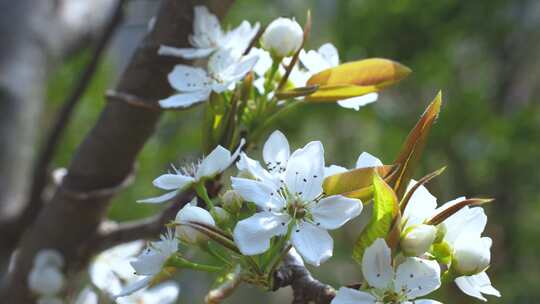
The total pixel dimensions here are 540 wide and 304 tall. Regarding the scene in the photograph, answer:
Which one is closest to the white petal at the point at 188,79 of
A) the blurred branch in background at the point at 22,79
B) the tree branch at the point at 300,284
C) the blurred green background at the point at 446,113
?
the tree branch at the point at 300,284

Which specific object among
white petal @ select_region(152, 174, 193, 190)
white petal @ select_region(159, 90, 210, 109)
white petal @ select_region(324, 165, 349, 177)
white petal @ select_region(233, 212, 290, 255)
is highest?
white petal @ select_region(159, 90, 210, 109)

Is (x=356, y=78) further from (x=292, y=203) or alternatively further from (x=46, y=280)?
(x=46, y=280)

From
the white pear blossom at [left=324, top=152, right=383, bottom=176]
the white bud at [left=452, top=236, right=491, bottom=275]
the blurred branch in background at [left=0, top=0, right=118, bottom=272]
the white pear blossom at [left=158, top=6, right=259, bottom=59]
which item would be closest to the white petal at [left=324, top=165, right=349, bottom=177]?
the white pear blossom at [left=324, top=152, right=383, bottom=176]

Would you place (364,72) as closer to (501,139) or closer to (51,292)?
(51,292)

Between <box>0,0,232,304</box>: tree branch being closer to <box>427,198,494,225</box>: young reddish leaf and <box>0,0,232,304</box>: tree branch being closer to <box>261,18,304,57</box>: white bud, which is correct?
<box>261,18,304,57</box>: white bud

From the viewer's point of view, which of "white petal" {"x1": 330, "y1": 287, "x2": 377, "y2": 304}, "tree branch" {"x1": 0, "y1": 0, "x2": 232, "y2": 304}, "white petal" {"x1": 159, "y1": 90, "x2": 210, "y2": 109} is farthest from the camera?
"tree branch" {"x1": 0, "y1": 0, "x2": 232, "y2": 304}

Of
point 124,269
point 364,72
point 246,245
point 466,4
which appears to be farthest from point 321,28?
point 246,245

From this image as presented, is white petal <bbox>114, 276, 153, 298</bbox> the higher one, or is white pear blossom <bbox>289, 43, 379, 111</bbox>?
white pear blossom <bbox>289, 43, 379, 111</bbox>
